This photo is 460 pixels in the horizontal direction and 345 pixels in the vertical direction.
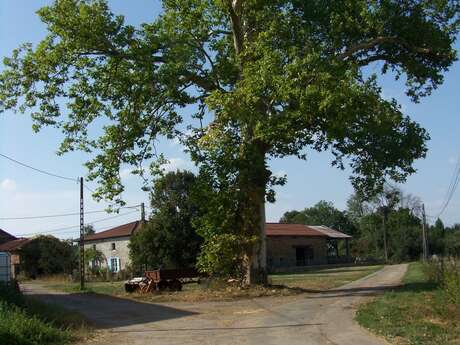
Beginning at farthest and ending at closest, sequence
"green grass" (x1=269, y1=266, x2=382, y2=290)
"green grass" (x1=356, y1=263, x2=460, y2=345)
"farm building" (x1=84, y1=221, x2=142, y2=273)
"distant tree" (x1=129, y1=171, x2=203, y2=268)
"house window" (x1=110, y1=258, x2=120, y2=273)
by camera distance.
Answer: "house window" (x1=110, y1=258, x2=120, y2=273), "farm building" (x1=84, y1=221, x2=142, y2=273), "distant tree" (x1=129, y1=171, x2=203, y2=268), "green grass" (x1=269, y1=266, x2=382, y2=290), "green grass" (x1=356, y1=263, x2=460, y2=345)

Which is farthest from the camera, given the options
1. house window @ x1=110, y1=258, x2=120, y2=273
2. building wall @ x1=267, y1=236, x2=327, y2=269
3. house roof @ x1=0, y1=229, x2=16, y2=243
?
house roof @ x1=0, y1=229, x2=16, y2=243

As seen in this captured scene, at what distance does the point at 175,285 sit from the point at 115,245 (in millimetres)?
41649

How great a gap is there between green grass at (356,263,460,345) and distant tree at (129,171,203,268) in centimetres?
3416

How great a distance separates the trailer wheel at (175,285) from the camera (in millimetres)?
29922

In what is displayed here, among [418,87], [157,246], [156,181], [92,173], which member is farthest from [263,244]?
[157,246]

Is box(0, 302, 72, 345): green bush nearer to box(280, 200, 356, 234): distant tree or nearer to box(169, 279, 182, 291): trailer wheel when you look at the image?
box(169, 279, 182, 291): trailer wheel

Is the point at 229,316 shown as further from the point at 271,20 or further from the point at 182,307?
the point at 271,20

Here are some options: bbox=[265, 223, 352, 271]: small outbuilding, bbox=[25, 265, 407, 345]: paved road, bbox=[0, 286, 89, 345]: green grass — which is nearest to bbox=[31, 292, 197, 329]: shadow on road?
bbox=[25, 265, 407, 345]: paved road

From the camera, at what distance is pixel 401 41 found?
77.8 ft

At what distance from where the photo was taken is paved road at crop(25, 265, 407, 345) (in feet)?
41.5

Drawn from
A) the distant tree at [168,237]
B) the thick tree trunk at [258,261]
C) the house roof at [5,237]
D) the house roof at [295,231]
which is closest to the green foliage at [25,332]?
the thick tree trunk at [258,261]

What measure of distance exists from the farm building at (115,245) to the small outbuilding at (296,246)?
1578cm

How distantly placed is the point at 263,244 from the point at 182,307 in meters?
5.91

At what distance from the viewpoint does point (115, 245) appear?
7031 centimetres
